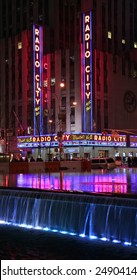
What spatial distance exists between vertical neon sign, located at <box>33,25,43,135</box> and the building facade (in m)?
0.18

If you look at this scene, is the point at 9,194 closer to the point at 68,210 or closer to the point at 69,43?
the point at 68,210

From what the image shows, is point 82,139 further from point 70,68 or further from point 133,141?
point 133,141

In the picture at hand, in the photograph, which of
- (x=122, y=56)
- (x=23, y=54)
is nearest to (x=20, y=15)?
(x=23, y=54)

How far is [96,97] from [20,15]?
106 feet

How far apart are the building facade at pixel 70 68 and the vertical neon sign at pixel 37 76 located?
181mm

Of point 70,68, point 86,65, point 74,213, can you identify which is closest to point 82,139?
point 86,65

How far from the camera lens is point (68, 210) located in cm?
1544

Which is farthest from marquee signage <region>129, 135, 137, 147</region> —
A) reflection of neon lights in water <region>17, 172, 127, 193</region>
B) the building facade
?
reflection of neon lights in water <region>17, 172, 127, 193</region>

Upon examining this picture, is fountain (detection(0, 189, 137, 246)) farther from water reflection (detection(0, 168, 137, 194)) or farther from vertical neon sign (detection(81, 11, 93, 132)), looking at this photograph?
vertical neon sign (detection(81, 11, 93, 132))

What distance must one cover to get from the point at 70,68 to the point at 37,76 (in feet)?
20.6

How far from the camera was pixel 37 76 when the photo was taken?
8256 centimetres

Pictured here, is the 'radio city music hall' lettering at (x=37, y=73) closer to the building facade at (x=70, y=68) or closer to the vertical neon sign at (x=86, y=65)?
the building facade at (x=70, y=68)

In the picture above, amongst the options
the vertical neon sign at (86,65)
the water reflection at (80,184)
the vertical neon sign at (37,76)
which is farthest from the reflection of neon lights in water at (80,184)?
the vertical neon sign at (37,76)

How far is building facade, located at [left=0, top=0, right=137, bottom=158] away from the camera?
7962 cm
